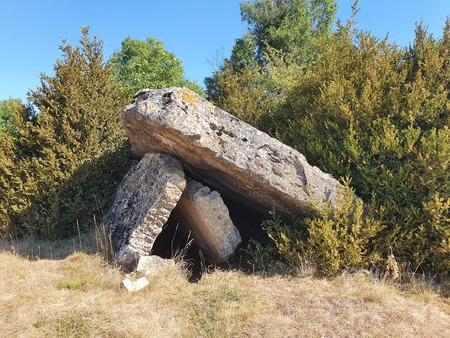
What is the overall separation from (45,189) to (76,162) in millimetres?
777

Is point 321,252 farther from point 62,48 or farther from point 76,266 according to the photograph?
point 62,48

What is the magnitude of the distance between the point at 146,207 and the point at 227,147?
5.04 ft

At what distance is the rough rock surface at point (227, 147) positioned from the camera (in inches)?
183

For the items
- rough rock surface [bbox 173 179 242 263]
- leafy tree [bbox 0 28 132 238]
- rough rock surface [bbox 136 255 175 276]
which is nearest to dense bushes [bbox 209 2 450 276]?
rough rock surface [bbox 173 179 242 263]

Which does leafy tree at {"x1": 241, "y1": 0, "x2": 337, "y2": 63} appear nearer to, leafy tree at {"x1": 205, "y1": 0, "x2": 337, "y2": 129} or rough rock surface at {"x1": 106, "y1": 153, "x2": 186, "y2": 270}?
leafy tree at {"x1": 205, "y1": 0, "x2": 337, "y2": 129}

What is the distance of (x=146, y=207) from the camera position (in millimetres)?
5254

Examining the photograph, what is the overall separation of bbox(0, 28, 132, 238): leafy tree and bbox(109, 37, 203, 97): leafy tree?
7207mm

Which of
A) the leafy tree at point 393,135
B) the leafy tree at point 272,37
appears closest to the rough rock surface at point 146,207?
the leafy tree at point 393,135

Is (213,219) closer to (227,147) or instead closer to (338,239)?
(227,147)

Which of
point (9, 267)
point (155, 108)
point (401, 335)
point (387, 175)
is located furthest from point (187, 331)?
point (387, 175)

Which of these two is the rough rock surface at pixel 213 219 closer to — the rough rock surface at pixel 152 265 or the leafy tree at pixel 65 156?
the rough rock surface at pixel 152 265

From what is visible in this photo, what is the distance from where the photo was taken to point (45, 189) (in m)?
6.94

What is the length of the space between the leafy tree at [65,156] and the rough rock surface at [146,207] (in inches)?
63.1

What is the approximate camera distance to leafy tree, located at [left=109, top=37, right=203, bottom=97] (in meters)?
16.0
